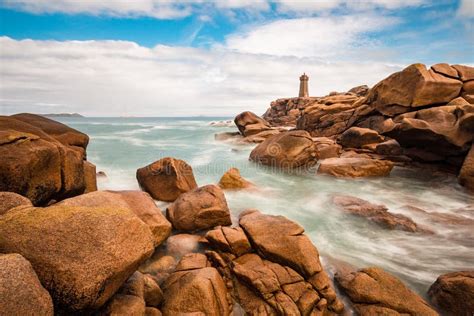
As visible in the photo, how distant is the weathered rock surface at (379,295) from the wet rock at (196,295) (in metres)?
2.34

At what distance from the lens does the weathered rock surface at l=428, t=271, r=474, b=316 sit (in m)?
4.46

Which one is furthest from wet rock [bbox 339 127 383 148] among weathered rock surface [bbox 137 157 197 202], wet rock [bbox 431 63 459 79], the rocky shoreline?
weathered rock surface [bbox 137 157 197 202]

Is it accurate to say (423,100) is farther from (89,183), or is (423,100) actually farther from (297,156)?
(89,183)

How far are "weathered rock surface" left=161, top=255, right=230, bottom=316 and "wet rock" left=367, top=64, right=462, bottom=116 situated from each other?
666 inches

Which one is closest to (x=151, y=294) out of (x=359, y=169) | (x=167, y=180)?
(x=167, y=180)

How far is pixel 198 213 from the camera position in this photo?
683 centimetres

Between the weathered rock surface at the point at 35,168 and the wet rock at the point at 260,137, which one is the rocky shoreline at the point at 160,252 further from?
the wet rock at the point at 260,137

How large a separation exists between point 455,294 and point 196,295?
14.8ft

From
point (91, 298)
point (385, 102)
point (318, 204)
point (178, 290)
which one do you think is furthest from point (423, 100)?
point (91, 298)

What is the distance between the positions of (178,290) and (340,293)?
3.07 metres

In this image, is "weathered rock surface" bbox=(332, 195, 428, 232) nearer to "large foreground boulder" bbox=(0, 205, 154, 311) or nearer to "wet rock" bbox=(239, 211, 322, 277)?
"wet rock" bbox=(239, 211, 322, 277)

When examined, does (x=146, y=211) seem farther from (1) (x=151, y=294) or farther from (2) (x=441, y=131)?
(2) (x=441, y=131)

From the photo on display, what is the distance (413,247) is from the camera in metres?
6.81

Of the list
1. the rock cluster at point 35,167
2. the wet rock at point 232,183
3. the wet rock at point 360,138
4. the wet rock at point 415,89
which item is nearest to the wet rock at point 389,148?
the wet rock at point 360,138
